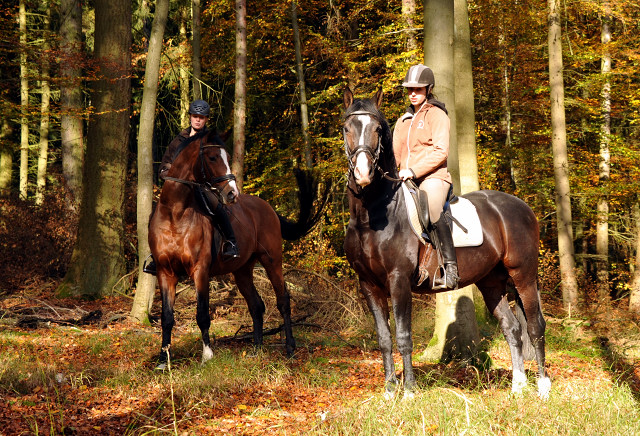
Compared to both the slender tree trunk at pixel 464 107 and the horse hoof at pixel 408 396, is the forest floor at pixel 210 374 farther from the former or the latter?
the slender tree trunk at pixel 464 107

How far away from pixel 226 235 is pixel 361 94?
9.72m

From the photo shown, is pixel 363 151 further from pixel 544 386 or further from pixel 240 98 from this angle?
pixel 240 98

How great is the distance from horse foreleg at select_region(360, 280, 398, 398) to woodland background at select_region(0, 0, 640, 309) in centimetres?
1053

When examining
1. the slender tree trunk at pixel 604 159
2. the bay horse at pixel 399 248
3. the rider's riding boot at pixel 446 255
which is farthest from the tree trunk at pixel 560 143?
the rider's riding boot at pixel 446 255

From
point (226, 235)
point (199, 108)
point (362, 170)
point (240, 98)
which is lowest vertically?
point (226, 235)

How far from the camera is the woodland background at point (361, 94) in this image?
15859 mm

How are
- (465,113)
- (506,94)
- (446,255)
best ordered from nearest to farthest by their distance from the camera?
(446,255), (465,113), (506,94)

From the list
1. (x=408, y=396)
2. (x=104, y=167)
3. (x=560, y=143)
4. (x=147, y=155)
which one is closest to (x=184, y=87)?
(x=104, y=167)

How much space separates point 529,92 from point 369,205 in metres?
16.0

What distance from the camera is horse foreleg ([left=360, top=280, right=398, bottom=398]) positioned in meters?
5.64

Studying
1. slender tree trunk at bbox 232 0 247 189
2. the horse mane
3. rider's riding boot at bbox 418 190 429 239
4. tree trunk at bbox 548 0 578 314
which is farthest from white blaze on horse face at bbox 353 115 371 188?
tree trunk at bbox 548 0 578 314

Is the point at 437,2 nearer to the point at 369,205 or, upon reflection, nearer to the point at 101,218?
the point at 369,205

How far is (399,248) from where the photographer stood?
5.69 m

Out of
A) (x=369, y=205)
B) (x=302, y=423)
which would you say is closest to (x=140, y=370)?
(x=302, y=423)
